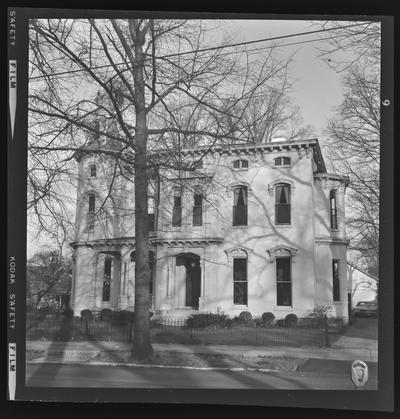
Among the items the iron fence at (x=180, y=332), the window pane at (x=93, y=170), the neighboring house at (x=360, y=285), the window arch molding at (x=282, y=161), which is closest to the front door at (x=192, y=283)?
the iron fence at (x=180, y=332)

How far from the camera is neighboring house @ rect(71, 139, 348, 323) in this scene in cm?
941

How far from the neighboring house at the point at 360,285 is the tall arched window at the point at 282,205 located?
135 centimetres

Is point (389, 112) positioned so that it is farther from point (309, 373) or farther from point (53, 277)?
point (53, 277)

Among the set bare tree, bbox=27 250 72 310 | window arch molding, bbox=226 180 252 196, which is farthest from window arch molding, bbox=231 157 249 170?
bare tree, bbox=27 250 72 310

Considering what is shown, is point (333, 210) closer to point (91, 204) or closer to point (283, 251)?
point (283, 251)

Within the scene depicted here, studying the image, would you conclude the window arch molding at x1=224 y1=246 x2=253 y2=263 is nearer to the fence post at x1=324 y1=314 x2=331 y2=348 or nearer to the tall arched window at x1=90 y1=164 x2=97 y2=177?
the fence post at x1=324 y1=314 x2=331 y2=348

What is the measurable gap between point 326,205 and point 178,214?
257 cm

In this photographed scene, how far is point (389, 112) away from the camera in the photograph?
28.5 feet

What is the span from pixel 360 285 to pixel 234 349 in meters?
2.28

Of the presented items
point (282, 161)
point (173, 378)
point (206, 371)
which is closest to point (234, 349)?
point (206, 371)

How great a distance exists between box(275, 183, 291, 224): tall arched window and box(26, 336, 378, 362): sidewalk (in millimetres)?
2129

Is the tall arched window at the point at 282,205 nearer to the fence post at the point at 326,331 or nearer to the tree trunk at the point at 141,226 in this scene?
the fence post at the point at 326,331

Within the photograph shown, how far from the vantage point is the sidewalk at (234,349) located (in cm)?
874
